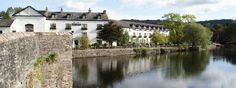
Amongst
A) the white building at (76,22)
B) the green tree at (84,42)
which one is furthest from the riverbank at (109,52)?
the white building at (76,22)

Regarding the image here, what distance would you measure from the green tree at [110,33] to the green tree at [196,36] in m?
21.9

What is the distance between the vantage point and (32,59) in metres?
9.53

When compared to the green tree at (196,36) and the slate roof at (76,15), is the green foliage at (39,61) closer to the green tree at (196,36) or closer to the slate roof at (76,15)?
the slate roof at (76,15)

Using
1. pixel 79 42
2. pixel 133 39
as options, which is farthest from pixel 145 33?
pixel 79 42

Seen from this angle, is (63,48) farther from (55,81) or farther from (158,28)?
(158,28)

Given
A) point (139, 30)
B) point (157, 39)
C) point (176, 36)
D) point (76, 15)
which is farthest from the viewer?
point (176, 36)

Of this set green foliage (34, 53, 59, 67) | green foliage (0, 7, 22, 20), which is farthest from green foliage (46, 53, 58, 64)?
green foliage (0, 7, 22, 20)

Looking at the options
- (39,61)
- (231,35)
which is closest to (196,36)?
(231,35)

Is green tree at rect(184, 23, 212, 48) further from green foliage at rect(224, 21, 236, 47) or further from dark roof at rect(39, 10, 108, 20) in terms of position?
green foliage at rect(224, 21, 236, 47)

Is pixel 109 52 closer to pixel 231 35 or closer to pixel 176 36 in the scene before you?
pixel 176 36

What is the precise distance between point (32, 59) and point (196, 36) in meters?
70.7

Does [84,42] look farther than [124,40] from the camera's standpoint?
No

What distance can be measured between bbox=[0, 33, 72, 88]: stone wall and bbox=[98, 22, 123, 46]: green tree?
1898 inches

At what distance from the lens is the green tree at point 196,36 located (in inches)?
3051
